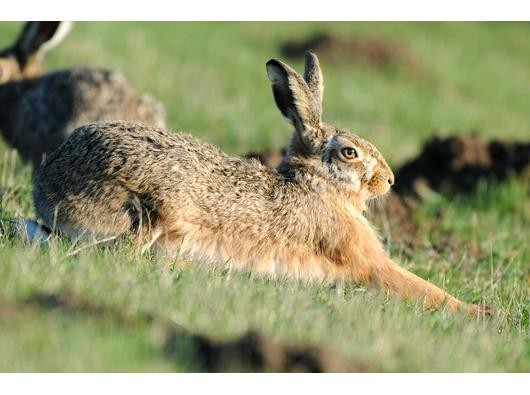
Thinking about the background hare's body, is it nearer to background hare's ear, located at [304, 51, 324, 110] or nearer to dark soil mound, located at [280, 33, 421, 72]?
background hare's ear, located at [304, 51, 324, 110]

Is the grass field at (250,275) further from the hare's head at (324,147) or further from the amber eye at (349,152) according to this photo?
the amber eye at (349,152)

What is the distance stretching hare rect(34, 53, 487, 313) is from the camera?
6191 mm

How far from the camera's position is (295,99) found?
6.96 meters

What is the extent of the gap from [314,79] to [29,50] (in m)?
5.13

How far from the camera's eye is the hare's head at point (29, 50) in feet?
36.3

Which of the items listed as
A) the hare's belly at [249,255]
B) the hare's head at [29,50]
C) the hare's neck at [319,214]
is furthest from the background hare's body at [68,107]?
the hare's belly at [249,255]

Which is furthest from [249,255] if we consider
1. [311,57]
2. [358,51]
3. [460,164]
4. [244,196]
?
[358,51]

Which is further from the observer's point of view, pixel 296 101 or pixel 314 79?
pixel 314 79

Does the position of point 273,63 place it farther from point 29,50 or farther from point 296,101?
point 29,50

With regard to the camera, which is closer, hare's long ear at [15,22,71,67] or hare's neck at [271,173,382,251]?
hare's neck at [271,173,382,251]

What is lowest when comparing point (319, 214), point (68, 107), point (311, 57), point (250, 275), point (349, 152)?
point (250, 275)

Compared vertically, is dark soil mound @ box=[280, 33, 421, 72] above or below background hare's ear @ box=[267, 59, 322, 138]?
above

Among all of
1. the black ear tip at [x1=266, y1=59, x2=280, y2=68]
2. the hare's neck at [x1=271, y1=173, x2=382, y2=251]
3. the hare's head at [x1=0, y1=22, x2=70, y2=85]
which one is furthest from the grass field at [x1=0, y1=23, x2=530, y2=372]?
the hare's head at [x1=0, y1=22, x2=70, y2=85]

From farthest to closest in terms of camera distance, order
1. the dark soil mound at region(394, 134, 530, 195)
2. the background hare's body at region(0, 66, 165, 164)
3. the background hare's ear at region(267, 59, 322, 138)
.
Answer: the dark soil mound at region(394, 134, 530, 195) → the background hare's body at region(0, 66, 165, 164) → the background hare's ear at region(267, 59, 322, 138)
